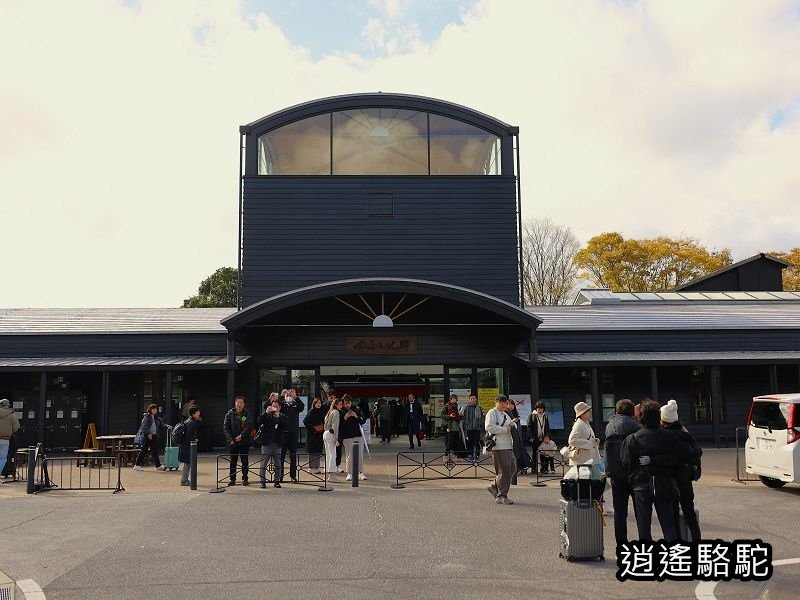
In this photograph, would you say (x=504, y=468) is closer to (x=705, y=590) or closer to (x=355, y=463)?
(x=355, y=463)

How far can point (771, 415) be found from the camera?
12.1m

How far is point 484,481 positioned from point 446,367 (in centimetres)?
808

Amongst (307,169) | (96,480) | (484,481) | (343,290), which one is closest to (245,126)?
(307,169)

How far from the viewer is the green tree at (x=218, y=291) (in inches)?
1924

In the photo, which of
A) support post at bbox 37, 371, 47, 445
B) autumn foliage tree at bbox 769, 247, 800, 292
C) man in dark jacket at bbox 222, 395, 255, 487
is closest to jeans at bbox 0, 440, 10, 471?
man in dark jacket at bbox 222, 395, 255, 487

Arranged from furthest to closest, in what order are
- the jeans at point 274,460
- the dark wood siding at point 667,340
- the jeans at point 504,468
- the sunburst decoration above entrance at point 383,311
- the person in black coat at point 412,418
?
1. the dark wood siding at point 667,340
2. the sunburst decoration above entrance at point 383,311
3. the person in black coat at point 412,418
4. the jeans at point 274,460
5. the jeans at point 504,468

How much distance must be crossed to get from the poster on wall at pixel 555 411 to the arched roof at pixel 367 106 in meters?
8.17

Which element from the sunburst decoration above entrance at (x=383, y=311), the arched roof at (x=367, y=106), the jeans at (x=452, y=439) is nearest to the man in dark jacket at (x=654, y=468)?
the jeans at (x=452, y=439)

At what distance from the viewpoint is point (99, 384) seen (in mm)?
21359

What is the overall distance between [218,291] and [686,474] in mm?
44702

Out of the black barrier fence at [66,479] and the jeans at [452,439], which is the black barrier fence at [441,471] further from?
the black barrier fence at [66,479]

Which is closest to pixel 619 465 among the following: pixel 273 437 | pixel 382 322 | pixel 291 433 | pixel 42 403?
pixel 273 437

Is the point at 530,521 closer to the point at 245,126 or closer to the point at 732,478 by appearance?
the point at 732,478

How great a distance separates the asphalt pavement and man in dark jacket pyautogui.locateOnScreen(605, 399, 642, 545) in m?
0.39
